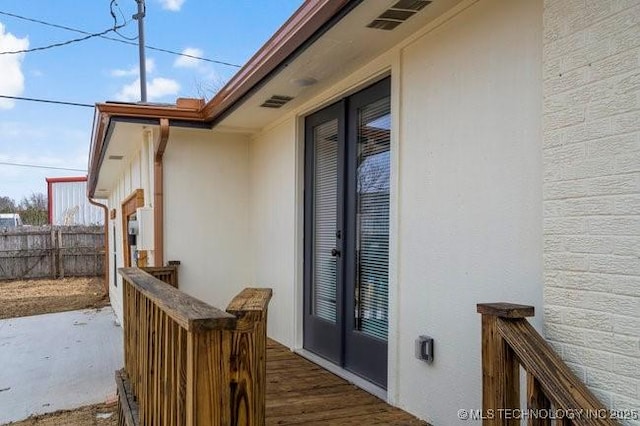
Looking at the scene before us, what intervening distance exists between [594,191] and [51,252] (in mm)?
15830

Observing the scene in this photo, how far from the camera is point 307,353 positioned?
418 cm

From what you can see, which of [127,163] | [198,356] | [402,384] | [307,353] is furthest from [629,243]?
[127,163]

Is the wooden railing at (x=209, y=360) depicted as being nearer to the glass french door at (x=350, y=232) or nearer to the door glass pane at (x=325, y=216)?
the glass french door at (x=350, y=232)

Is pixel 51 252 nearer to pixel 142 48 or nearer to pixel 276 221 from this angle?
pixel 142 48

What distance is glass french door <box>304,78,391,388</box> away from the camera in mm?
3254

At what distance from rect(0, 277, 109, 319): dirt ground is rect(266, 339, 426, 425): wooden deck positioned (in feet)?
25.1

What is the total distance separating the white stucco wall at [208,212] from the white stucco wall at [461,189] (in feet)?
7.94

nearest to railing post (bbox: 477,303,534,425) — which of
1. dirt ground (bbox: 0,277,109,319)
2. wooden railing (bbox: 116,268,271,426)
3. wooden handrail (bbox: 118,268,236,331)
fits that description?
wooden railing (bbox: 116,268,271,426)

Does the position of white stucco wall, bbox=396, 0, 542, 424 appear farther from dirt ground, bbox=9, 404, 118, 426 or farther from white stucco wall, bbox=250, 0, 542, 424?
dirt ground, bbox=9, 404, 118, 426

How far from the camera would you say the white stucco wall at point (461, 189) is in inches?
81.7

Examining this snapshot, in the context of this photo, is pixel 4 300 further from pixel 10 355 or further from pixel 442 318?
pixel 442 318

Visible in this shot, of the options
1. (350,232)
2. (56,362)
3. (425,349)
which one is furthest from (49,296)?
(425,349)

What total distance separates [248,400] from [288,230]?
2973mm

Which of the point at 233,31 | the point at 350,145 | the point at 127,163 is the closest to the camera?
the point at 350,145
